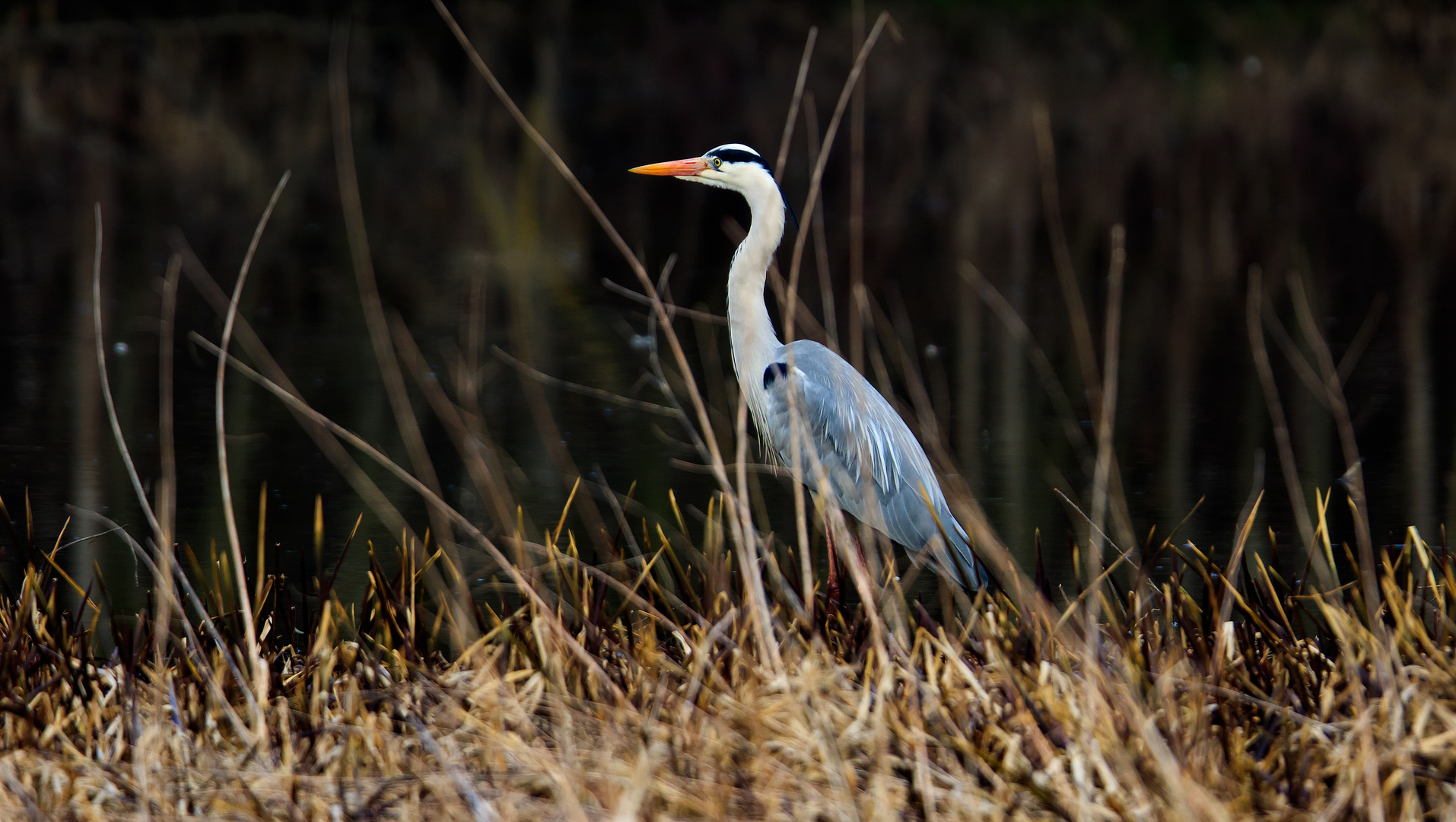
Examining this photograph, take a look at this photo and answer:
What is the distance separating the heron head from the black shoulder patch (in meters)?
0.48

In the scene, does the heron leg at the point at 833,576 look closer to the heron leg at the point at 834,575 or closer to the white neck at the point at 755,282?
the heron leg at the point at 834,575

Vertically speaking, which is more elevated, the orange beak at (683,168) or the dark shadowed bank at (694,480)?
the orange beak at (683,168)

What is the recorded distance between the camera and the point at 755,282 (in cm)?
473

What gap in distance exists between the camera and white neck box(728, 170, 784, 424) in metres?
4.71

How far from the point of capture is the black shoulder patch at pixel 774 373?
4.66 meters

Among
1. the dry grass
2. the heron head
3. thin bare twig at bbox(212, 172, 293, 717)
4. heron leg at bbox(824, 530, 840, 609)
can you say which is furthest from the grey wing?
thin bare twig at bbox(212, 172, 293, 717)

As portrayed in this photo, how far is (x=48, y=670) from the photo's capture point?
136 inches

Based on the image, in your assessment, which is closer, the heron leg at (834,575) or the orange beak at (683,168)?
the heron leg at (834,575)

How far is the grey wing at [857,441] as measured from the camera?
4.64m

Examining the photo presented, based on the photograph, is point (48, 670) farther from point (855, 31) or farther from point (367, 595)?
point (855, 31)

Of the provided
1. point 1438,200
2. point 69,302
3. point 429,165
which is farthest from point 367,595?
point 429,165

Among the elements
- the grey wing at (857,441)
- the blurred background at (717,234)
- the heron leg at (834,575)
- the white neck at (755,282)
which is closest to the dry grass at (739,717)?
the heron leg at (834,575)

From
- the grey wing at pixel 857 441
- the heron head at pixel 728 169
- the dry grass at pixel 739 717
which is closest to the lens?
the dry grass at pixel 739 717

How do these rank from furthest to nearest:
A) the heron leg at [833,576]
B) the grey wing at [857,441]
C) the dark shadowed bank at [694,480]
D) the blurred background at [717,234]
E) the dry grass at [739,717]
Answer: the blurred background at [717,234], the grey wing at [857,441], the heron leg at [833,576], the dark shadowed bank at [694,480], the dry grass at [739,717]
